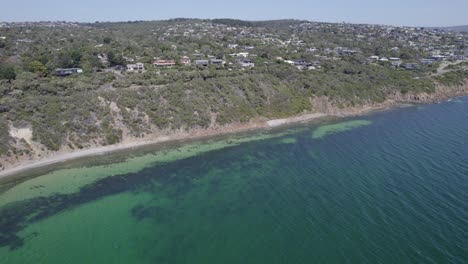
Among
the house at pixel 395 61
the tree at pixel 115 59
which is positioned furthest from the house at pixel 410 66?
the tree at pixel 115 59

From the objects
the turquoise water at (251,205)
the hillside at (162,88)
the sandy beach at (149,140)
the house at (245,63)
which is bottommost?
the turquoise water at (251,205)

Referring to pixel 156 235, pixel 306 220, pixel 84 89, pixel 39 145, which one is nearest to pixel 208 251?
pixel 156 235

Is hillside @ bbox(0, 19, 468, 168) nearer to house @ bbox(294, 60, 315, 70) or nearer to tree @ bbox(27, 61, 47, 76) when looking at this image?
tree @ bbox(27, 61, 47, 76)

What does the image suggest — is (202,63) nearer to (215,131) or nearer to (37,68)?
(215,131)

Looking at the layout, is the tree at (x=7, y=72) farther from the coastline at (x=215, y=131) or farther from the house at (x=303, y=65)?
the house at (x=303, y=65)

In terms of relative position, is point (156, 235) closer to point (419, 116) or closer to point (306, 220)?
point (306, 220)

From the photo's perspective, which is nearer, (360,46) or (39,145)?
(39,145)
